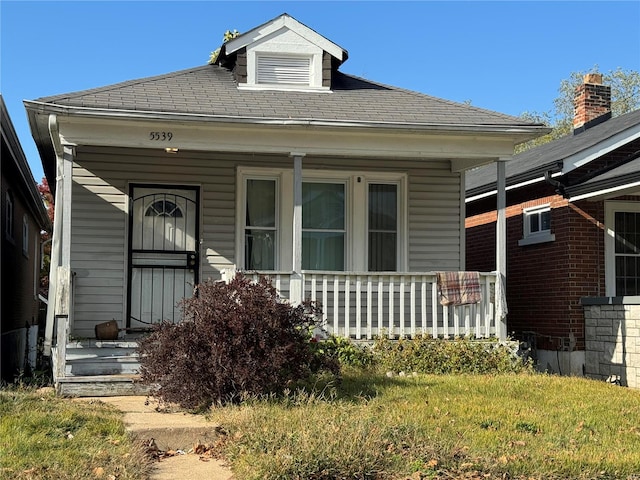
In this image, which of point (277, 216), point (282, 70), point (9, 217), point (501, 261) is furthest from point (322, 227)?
point (9, 217)

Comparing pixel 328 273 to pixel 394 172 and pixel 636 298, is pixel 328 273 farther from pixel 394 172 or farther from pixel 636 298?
pixel 636 298

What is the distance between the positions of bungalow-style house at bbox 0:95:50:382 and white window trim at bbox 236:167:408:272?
3.42 metres

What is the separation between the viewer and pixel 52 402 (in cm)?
768

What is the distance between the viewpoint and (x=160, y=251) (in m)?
11.5

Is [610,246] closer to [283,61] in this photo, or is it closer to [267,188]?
[267,188]

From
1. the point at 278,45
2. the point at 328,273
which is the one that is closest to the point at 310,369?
the point at 328,273

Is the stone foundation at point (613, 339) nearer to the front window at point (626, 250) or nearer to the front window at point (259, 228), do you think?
the front window at point (626, 250)

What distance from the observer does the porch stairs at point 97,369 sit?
8555mm

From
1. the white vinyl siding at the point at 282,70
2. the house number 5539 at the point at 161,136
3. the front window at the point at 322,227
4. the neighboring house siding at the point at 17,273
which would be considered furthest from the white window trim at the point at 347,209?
the neighboring house siding at the point at 17,273

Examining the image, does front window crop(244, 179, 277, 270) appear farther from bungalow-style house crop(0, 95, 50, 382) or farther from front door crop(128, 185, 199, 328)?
bungalow-style house crop(0, 95, 50, 382)

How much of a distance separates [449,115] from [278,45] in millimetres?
2857

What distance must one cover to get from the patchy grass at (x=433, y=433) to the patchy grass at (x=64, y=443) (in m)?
0.82

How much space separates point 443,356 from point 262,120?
3811 millimetres

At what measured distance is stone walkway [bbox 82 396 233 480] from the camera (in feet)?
18.6
